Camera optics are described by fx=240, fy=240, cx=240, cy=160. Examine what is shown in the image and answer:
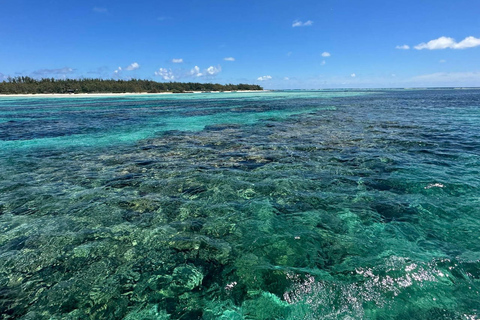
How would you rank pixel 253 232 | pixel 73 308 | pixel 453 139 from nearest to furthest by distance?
1. pixel 73 308
2. pixel 253 232
3. pixel 453 139

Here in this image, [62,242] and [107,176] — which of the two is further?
[107,176]

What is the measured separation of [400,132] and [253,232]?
17.5 metres

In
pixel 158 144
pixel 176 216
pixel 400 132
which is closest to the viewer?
pixel 176 216

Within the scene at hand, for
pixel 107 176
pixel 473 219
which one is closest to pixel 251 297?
pixel 473 219

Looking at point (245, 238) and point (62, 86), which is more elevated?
point (62, 86)

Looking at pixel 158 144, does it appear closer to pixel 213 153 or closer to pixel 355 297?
pixel 213 153

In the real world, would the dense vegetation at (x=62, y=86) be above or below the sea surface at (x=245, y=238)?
above

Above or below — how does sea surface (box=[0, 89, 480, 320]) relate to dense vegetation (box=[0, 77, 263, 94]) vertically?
below

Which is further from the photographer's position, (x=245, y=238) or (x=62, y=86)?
(x=62, y=86)

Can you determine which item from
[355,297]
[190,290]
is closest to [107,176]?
[190,290]

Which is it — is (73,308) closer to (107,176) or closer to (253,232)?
(253,232)

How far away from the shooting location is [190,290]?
4508 mm

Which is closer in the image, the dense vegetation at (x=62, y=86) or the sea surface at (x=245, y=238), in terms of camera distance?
the sea surface at (x=245, y=238)

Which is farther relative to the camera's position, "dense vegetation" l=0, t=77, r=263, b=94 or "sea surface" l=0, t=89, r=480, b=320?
"dense vegetation" l=0, t=77, r=263, b=94
